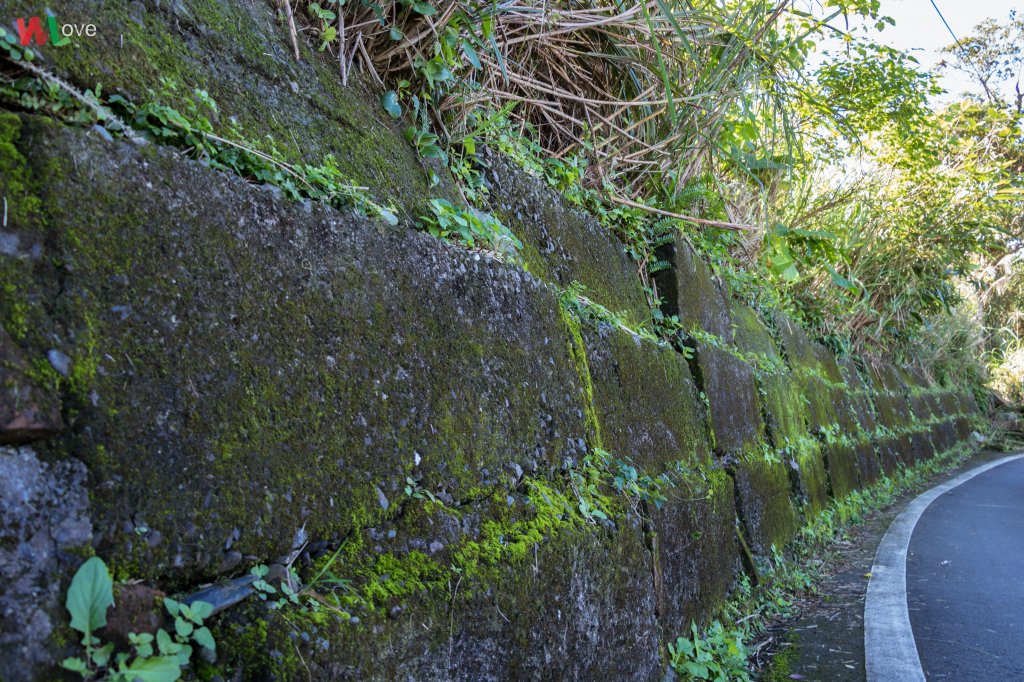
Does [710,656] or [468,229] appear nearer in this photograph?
[468,229]

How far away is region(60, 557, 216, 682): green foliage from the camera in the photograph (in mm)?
968

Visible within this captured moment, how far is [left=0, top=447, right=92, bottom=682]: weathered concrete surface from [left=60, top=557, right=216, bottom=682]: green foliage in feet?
0.08

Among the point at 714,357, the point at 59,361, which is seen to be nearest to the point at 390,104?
the point at 59,361

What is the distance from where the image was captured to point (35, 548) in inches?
37.9

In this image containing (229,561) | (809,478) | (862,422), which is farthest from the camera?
(862,422)

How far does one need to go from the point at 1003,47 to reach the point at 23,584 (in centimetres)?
2259

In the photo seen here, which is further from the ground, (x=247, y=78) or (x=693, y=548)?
(x=247, y=78)

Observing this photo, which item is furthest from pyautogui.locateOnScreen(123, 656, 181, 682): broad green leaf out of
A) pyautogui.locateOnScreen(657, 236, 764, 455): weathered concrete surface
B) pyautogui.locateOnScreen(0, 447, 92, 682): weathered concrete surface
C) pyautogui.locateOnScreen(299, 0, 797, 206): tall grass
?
pyautogui.locateOnScreen(657, 236, 764, 455): weathered concrete surface

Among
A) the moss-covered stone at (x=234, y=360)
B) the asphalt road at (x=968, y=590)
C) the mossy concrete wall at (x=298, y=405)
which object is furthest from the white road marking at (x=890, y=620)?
the moss-covered stone at (x=234, y=360)

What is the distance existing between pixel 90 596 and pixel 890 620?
10.7 ft

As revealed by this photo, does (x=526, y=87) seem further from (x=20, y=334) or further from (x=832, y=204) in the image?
(x=832, y=204)

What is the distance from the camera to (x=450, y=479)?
169cm

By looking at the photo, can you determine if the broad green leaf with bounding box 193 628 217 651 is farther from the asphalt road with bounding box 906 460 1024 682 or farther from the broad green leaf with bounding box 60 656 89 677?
the asphalt road with bounding box 906 460 1024 682

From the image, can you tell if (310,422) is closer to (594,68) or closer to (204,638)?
(204,638)
